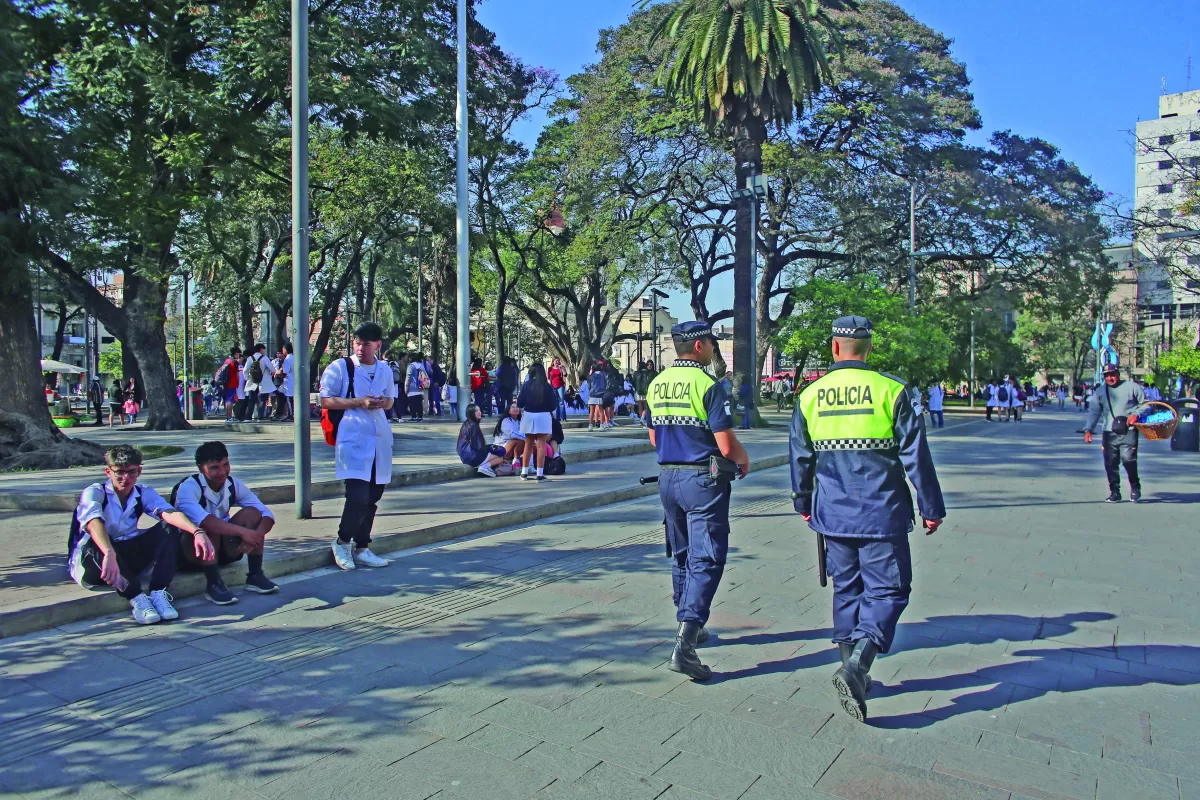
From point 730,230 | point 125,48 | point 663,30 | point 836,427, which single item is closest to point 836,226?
point 730,230

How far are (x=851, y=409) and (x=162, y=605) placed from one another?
4.33m

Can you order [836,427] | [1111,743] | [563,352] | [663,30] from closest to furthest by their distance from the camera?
[1111,743]
[836,427]
[663,30]
[563,352]

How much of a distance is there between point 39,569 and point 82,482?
4.49 meters

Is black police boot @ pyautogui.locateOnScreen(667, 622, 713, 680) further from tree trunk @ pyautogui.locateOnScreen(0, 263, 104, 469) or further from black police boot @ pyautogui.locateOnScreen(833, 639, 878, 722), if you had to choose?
tree trunk @ pyautogui.locateOnScreen(0, 263, 104, 469)

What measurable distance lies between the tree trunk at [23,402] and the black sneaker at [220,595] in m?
7.48

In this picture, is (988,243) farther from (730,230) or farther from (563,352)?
(563,352)

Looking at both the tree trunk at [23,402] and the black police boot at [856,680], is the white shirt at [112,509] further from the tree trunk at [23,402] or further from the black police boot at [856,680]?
the tree trunk at [23,402]

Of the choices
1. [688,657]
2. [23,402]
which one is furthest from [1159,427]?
[23,402]

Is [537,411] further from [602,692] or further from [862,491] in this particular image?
[862,491]

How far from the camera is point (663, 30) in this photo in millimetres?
22859

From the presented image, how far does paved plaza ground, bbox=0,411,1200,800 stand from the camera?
11.3ft

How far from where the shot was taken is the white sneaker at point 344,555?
6.90 meters

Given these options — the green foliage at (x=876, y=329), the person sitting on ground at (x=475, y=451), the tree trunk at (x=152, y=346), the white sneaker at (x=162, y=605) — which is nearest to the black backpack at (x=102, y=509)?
the white sneaker at (x=162, y=605)

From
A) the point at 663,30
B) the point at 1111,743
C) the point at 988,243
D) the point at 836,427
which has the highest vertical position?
the point at 663,30
